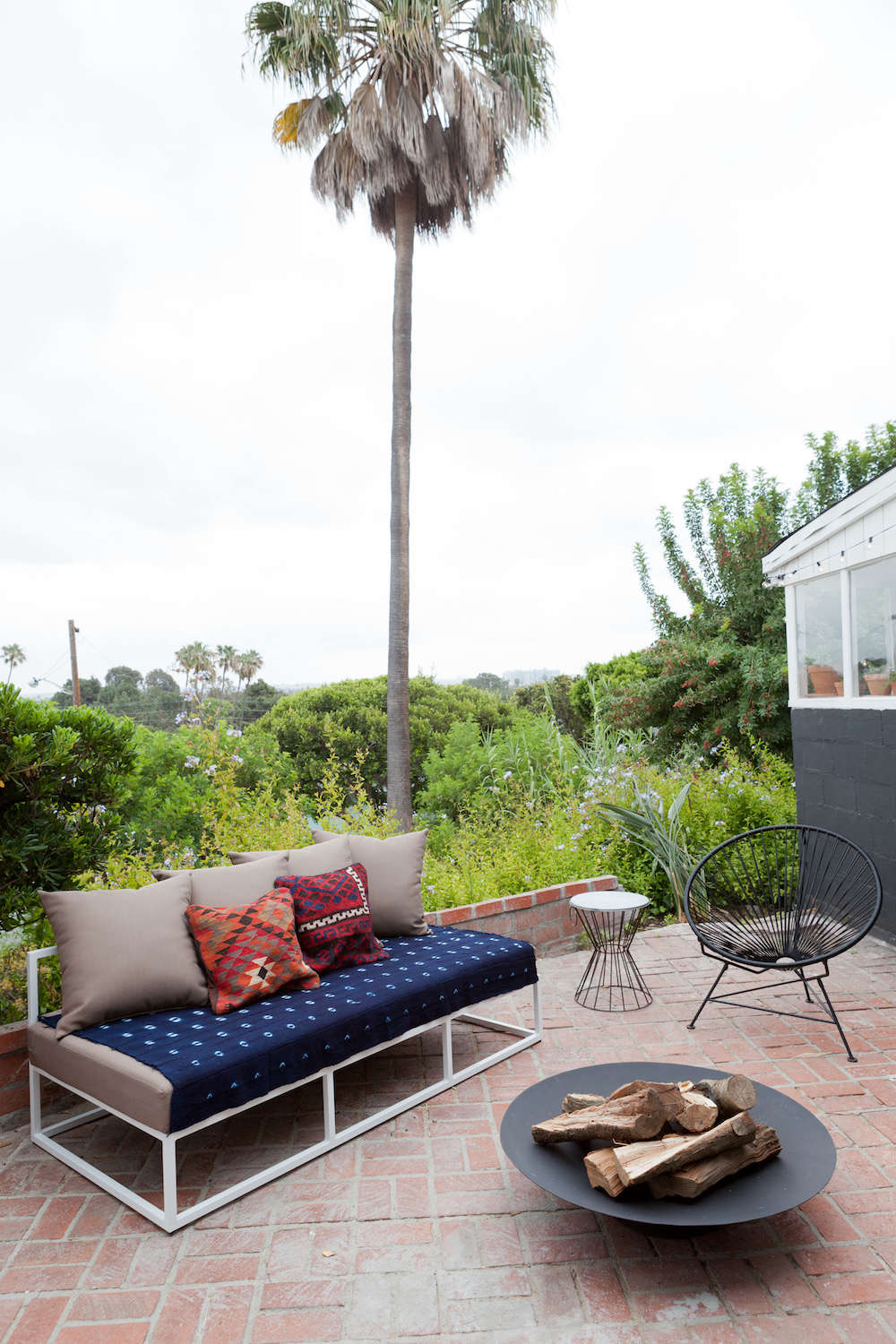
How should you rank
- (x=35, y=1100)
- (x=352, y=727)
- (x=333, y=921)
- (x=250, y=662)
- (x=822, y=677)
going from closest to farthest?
1. (x=35, y=1100)
2. (x=333, y=921)
3. (x=822, y=677)
4. (x=352, y=727)
5. (x=250, y=662)

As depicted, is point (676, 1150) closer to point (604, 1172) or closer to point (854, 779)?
point (604, 1172)

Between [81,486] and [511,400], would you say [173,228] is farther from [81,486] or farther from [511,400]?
[81,486]

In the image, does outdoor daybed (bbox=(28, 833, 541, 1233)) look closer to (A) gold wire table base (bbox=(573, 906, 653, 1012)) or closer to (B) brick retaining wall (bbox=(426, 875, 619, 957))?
(A) gold wire table base (bbox=(573, 906, 653, 1012))

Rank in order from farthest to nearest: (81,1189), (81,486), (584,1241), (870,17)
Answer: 1. (81,486)
2. (870,17)
3. (81,1189)
4. (584,1241)

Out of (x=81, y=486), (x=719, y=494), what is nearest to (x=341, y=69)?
(x=719, y=494)

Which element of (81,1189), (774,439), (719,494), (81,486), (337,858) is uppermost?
(81,486)

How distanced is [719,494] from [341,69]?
5415 millimetres

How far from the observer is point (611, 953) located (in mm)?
4000

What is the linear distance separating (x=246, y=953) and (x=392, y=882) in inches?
34.2

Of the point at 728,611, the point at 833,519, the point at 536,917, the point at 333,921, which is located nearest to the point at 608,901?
the point at 536,917

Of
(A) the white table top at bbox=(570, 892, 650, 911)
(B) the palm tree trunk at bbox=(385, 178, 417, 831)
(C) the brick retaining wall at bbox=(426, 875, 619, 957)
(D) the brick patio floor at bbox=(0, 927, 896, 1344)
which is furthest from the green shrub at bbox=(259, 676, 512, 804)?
(D) the brick patio floor at bbox=(0, 927, 896, 1344)

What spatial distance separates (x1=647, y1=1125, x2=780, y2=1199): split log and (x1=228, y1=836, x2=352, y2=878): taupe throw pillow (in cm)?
170

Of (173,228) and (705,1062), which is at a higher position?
(173,228)

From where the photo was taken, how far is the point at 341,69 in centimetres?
678
